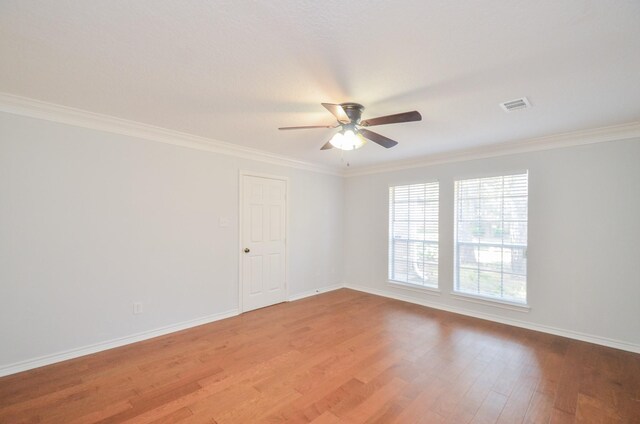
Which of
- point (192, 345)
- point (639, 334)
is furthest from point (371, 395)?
point (639, 334)

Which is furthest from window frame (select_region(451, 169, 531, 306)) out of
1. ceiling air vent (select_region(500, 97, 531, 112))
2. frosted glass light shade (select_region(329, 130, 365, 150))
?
frosted glass light shade (select_region(329, 130, 365, 150))

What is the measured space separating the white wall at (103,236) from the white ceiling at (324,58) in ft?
1.84

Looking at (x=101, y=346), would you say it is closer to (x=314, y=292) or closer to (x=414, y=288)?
(x=314, y=292)

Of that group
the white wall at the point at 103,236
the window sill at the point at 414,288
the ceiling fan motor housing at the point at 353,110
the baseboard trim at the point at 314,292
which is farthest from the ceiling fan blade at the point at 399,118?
the baseboard trim at the point at 314,292

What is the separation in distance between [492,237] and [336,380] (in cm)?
304

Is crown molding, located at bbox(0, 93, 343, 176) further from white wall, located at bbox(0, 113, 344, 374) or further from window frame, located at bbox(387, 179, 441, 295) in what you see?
window frame, located at bbox(387, 179, 441, 295)

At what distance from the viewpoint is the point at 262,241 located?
14.9 feet

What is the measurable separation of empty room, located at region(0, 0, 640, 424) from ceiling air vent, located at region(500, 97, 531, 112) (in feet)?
0.09

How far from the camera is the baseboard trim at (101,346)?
2568 millimetres

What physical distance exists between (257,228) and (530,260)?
3917 millimetres

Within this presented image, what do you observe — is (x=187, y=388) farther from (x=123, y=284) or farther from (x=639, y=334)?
(x=639, y=334)

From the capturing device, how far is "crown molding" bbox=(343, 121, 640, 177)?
3.13m

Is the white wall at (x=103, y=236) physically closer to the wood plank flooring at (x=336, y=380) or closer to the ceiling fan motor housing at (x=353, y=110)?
the wood plank flooring at (x=336, y=380)

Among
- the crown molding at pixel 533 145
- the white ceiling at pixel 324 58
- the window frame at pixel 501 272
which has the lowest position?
the window frame at pixel 501 272
